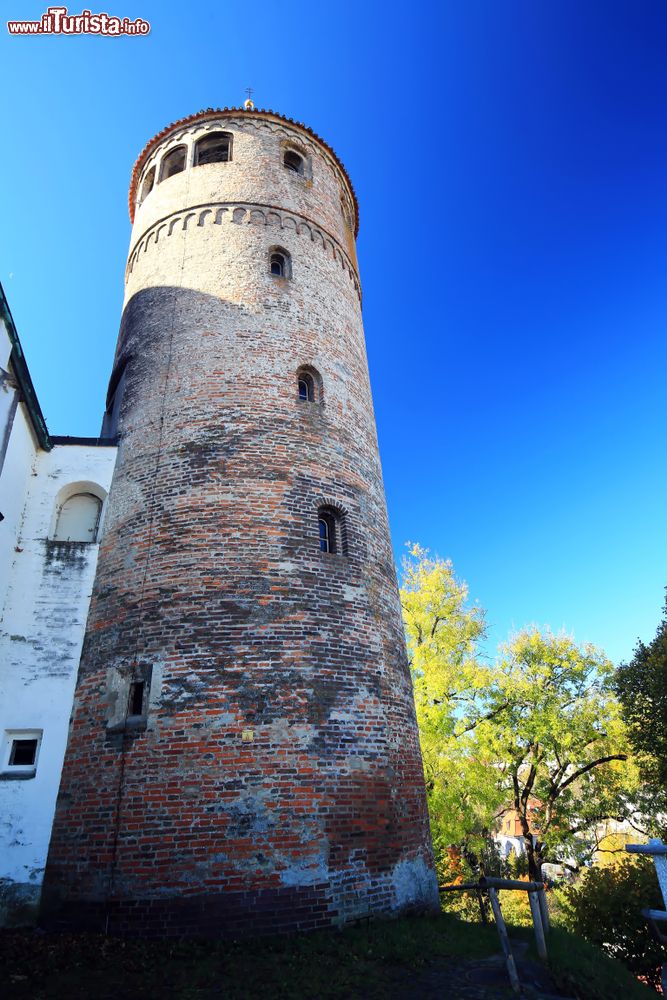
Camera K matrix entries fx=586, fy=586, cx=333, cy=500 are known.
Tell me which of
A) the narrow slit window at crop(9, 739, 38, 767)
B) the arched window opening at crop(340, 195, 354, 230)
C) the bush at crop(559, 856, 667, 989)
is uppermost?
the arched window opening at crop(340, 195, 354, 230)

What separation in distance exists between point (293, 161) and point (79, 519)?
9716 millimetres

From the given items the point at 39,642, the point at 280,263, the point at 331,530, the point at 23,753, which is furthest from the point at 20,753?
the point at 280,263

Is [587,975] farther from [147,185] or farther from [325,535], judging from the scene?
[147,185]

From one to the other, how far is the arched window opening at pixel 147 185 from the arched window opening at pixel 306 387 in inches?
268

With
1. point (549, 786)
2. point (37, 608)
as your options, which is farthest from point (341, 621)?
point (549, 786)

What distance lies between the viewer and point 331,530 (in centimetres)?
954

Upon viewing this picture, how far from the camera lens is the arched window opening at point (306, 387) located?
10664mm

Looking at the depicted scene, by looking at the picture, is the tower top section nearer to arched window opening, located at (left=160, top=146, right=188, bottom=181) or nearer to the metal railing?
arched window opening, located at (left=160, top=146, right=188, bottom=181)

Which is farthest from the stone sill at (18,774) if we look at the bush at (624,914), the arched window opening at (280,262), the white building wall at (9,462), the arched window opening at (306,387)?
the bush at (624,914)

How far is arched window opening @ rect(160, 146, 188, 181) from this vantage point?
13.6 meters

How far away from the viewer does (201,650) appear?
7.64m

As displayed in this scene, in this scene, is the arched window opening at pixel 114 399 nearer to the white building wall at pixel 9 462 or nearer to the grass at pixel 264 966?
the white building wall at pixel 9 462

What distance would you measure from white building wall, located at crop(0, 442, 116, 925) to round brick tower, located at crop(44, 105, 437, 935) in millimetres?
277

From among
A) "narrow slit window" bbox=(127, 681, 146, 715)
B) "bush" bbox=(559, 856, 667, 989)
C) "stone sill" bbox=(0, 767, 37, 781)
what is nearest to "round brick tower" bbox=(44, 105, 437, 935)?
"narrow slit window" bbox=(127, 681, 146, 715)
